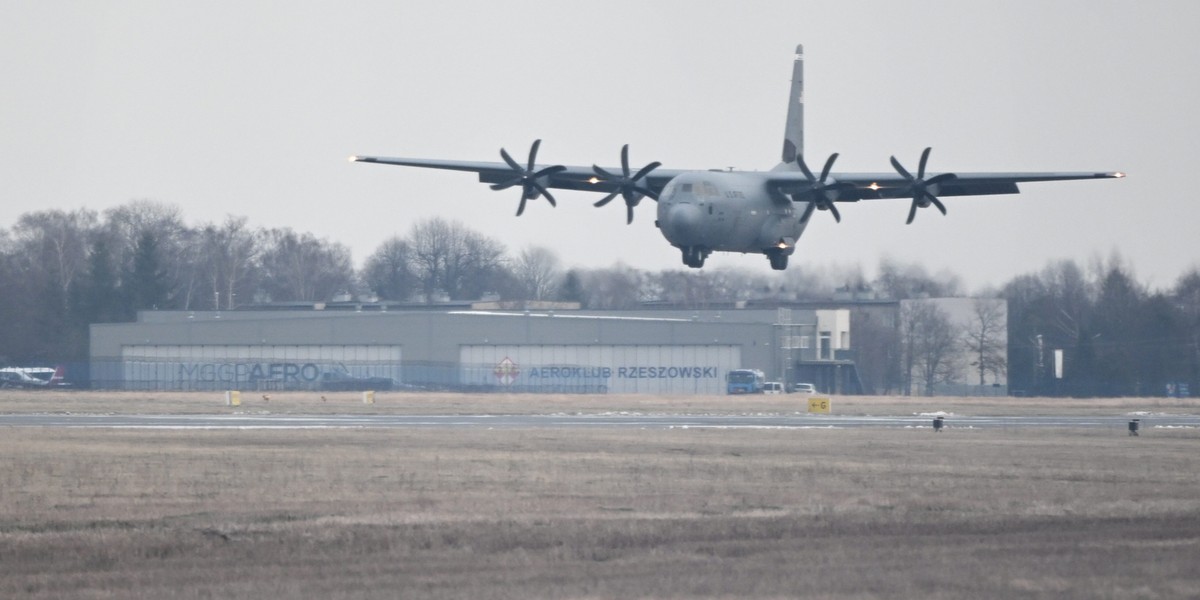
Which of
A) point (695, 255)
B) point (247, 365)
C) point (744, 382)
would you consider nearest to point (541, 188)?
point (695, 255)

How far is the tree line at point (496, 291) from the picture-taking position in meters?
87.1

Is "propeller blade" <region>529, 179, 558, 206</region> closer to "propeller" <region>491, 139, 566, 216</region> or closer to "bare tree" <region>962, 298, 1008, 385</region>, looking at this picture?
"propeller" <region>491, 139, 566, 216</region>

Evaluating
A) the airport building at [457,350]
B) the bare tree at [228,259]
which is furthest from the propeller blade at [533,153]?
the bare tree at [228,259]

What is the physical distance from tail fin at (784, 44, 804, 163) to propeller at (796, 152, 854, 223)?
20.6ft

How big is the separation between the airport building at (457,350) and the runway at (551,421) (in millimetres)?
32593

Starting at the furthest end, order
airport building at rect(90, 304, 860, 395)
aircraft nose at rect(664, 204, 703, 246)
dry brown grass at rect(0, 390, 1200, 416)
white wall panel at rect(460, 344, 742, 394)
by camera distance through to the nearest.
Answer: white wall panel at rect(460, 344, 742, 394)
airport building at rect(90, 304, 860, 395)
dry brown grass at rect(0, 390, 1200, 416)
aircraft nose at rect(664, 204, 703, 246)

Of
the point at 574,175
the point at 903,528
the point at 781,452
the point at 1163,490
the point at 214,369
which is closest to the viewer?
the point at 903,528

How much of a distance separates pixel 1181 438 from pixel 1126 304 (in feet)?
165

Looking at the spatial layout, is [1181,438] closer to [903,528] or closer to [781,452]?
[781,452]

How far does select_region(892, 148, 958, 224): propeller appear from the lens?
145 feet

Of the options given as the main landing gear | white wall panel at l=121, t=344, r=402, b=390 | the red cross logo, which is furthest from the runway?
white wall panel at l=121, t=344, r=402, b=390

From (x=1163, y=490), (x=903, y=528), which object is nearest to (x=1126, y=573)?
(x=903, y=528)

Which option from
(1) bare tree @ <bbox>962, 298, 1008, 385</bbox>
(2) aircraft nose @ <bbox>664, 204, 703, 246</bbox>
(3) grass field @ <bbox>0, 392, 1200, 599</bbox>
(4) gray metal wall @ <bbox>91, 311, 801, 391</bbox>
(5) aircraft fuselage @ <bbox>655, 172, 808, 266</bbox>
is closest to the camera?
(3) grass field @ <bbox>0, 392, 1200, 599</bbox>

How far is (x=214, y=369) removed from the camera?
86.8m
